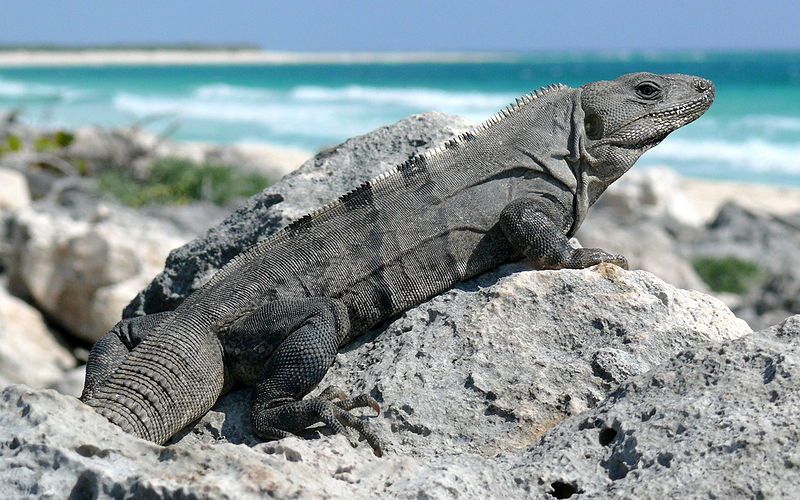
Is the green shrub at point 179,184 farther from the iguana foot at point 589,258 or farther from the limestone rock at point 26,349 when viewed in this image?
the iguana foot at point 589,258

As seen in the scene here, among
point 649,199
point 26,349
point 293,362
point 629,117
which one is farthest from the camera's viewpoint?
point 649,199

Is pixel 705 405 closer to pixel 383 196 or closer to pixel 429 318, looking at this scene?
pixel 429 318

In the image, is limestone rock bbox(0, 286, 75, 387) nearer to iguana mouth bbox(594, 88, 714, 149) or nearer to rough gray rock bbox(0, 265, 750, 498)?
rough gray rock bbox(0, 265, 750, 498)

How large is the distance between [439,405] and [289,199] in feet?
5.82

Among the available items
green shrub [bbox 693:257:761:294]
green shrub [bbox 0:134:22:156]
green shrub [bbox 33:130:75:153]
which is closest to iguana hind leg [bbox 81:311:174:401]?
green shrub [bbox 693:257:761:294]

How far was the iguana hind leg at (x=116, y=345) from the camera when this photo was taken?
418 centimetres

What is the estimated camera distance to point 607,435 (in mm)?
3082

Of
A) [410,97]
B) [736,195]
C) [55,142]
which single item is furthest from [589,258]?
[410,97]

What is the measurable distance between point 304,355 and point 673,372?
4.76 ft

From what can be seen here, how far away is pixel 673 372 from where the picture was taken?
3145mm

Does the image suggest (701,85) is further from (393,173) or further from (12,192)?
→ (12,192)

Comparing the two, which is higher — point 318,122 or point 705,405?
point 705,405

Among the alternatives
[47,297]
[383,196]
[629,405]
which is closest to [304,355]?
[383,196]

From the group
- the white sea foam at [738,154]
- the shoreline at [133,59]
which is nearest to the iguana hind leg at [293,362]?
the white sea foam at [738,154]
